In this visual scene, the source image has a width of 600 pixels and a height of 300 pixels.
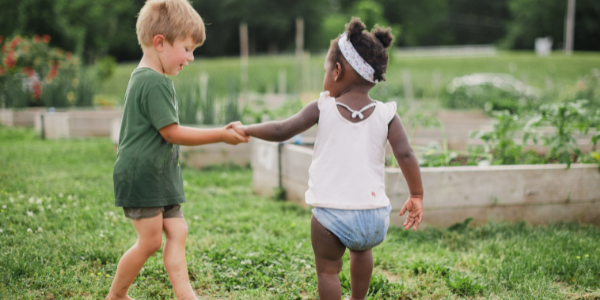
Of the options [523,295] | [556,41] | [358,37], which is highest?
[556,41]

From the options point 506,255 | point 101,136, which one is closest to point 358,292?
point 506,255

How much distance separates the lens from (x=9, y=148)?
632 centimetres

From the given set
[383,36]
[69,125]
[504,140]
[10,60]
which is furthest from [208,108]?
[10,60]

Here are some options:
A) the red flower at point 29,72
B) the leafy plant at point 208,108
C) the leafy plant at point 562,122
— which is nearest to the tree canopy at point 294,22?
the red flower at point 29,72

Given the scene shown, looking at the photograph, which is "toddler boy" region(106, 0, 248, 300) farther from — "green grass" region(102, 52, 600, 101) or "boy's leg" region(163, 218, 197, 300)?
"green grass" region(102, 52, 600, 101)

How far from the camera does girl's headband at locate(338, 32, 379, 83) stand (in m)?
2.00

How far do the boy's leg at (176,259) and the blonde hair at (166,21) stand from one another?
0.86 metres

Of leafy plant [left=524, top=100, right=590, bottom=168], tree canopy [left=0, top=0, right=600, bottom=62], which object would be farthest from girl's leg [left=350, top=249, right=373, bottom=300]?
tree canopy [left=0, top=0, right=600, bottom=62]

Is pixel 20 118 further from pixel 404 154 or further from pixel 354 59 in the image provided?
pixel 404 154

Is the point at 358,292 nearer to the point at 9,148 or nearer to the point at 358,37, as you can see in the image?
the point at 358,37

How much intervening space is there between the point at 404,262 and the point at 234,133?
4.85 ft

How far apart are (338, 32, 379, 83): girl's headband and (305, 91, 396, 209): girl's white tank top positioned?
0.16 metres

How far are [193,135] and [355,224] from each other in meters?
0.81

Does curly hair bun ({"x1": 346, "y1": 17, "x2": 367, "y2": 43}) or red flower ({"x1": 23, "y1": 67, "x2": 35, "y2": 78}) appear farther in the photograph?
red flower ({"x1": 23, "y1": 67, "x2": 35, "y2": 78})
